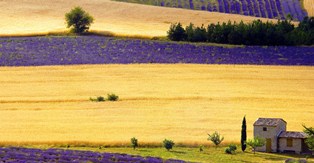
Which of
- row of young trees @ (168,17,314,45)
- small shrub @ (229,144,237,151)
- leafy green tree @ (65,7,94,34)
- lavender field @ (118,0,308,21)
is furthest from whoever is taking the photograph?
lavender field @ (118,0,308,21)

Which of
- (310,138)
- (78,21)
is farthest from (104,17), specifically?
(310,138)

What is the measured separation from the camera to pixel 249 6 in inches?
4331

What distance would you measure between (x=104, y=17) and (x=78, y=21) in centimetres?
992

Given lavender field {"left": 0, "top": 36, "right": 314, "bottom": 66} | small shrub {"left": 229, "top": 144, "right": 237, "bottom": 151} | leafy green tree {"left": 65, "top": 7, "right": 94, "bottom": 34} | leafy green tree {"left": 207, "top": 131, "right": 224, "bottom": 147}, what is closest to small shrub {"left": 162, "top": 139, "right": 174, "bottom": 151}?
leafy green tree {"left": 207, "top": 131, "right": 224, "bottom": 147}

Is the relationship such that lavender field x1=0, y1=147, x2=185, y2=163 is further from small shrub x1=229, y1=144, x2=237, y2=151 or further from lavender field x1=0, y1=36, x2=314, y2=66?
lavender field x1=0, y1=36, x2=314, y2=66

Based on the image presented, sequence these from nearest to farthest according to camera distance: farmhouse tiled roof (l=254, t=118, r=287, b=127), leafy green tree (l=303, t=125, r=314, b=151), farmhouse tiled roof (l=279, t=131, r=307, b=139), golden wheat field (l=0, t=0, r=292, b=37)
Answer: leafy green tree (l=303, t=125, r=314, b=151)
farmhouse tiled roof (l=279, t=131, r=307, b=139)
farmhouse tiled roof (l=254, t=118, r=287, b=127)
golden wheat field (l=0, t=0, r=292, b=37)

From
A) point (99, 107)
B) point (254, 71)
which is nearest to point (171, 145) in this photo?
point (99, 107)

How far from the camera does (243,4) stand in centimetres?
11081

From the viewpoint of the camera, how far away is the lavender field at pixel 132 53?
82.1 meters

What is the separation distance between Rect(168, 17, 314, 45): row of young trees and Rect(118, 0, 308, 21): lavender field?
13897 millimetres

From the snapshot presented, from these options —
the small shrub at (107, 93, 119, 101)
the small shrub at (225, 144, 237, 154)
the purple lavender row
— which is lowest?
the small shrub at (225, 144, 237, 154)

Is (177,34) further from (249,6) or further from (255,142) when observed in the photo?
(255,142)

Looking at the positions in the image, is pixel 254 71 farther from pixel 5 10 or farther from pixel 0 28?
pixel 5 10

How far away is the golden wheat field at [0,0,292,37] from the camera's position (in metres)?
96.9
